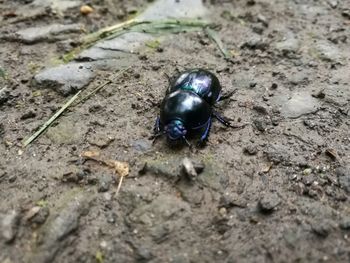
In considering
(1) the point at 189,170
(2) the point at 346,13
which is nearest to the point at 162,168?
(1) the point at 189,170

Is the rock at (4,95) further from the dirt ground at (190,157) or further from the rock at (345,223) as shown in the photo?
the rock at (345,223)

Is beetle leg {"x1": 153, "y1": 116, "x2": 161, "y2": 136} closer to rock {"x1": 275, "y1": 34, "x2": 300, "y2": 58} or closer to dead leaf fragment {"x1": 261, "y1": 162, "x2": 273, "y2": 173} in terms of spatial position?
dead leaf fragment {"x1": 261, "y1": 162, "x2": 273, "y2": 173}

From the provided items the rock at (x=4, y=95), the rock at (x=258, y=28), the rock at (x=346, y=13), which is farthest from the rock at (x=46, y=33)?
the rock at (x=346, y=13)

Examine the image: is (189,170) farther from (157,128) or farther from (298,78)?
(298,78)

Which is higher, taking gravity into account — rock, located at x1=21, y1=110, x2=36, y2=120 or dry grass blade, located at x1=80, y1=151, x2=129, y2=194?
rock, located at x1=21, y1=110, x2=36, y2=120

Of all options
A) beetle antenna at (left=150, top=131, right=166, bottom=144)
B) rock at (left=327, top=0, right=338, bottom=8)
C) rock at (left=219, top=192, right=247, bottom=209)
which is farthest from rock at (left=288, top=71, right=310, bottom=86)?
rock at (left=219, top=192, right=247, bottom=209)
